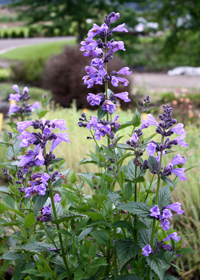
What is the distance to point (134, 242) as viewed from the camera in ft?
4.70

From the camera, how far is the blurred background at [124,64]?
13.1 ft

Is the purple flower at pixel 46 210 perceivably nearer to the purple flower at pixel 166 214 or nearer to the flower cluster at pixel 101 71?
the flower cluster at pixel 101 71

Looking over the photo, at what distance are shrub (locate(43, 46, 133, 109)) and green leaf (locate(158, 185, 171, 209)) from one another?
297 inches

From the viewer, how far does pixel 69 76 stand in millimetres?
9273

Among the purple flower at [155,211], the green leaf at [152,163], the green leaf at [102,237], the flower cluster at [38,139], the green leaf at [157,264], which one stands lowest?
the green leaf at [157,264]

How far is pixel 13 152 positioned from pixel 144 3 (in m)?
17.5

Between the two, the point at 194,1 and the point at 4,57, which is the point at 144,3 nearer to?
the point at 194,1

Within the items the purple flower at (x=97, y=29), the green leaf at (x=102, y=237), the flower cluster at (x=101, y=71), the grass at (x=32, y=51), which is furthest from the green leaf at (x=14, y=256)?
the grass at (x=32, y=51)

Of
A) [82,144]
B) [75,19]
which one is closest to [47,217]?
[82,144]

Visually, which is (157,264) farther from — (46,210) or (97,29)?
(97,29)

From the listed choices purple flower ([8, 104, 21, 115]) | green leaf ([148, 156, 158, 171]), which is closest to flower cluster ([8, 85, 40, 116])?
purple flower ([8, 104, 21, 115])

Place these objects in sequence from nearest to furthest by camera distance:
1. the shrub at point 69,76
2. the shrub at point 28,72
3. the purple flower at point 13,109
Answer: the purple flower at point 13,109 < the shrub at point 69,76 < the shrub at point 28,72

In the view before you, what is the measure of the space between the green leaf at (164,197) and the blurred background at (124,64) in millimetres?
1289

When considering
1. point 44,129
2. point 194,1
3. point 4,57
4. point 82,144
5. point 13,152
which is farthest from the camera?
point 4,57
